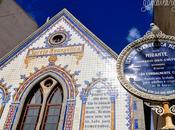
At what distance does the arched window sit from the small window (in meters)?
1.88

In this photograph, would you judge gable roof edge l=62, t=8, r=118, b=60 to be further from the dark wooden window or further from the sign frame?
the sign frame

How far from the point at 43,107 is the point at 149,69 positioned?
5225 millimetres

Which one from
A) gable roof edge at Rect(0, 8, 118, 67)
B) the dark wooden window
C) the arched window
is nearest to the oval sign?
the arched window

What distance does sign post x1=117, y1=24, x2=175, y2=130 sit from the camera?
15.5 ft

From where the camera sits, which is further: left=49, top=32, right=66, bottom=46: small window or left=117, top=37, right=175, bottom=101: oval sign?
left=49, top=32, right=66, bottom=46: small window

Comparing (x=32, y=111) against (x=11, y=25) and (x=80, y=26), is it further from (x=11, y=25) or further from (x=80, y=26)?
(x=11, y=25)

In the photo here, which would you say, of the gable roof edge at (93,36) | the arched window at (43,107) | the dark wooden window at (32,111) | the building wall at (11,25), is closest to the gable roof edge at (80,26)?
the gable roof edge at (93,36)

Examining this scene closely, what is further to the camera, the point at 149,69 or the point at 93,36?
Result: the point at 93,36

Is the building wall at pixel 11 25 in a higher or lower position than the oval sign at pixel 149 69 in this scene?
higher

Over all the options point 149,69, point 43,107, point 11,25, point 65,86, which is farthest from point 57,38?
point 149,69

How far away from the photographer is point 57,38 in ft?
38.7

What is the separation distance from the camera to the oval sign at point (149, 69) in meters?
4.83

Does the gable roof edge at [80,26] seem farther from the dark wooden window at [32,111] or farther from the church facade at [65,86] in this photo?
the dark wooden window at [32,111]

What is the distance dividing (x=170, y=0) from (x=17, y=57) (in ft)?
20.5
